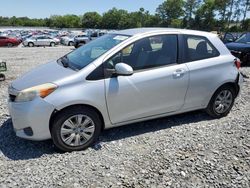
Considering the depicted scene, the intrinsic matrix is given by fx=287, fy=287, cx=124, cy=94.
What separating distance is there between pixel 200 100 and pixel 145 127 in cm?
105

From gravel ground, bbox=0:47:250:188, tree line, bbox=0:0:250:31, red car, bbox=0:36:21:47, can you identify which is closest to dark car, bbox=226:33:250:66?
gravel ground, bbox=0:47:250:188

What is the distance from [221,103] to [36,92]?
3255 mm

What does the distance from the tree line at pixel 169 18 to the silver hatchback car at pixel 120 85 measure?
75.9 metres

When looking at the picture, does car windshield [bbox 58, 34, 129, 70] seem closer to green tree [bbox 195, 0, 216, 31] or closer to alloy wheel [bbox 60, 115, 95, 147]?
alloy wheel [bbox 60, 115, 95, 147]

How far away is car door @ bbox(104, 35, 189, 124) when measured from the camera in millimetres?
4082

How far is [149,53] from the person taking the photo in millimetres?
4395

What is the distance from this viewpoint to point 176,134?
4.57m

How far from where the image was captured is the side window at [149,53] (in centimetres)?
418

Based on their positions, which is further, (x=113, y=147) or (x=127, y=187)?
(x=113, y=147)

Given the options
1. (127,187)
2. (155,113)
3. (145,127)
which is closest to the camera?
(127,187)

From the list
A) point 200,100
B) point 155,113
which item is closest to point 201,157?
point 155,113

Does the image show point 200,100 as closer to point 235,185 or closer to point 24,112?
point 235,185

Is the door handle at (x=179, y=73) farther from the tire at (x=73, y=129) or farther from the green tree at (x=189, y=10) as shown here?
the green tree at (x=189, y=10)

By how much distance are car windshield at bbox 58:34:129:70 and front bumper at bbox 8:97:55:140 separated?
777mm
